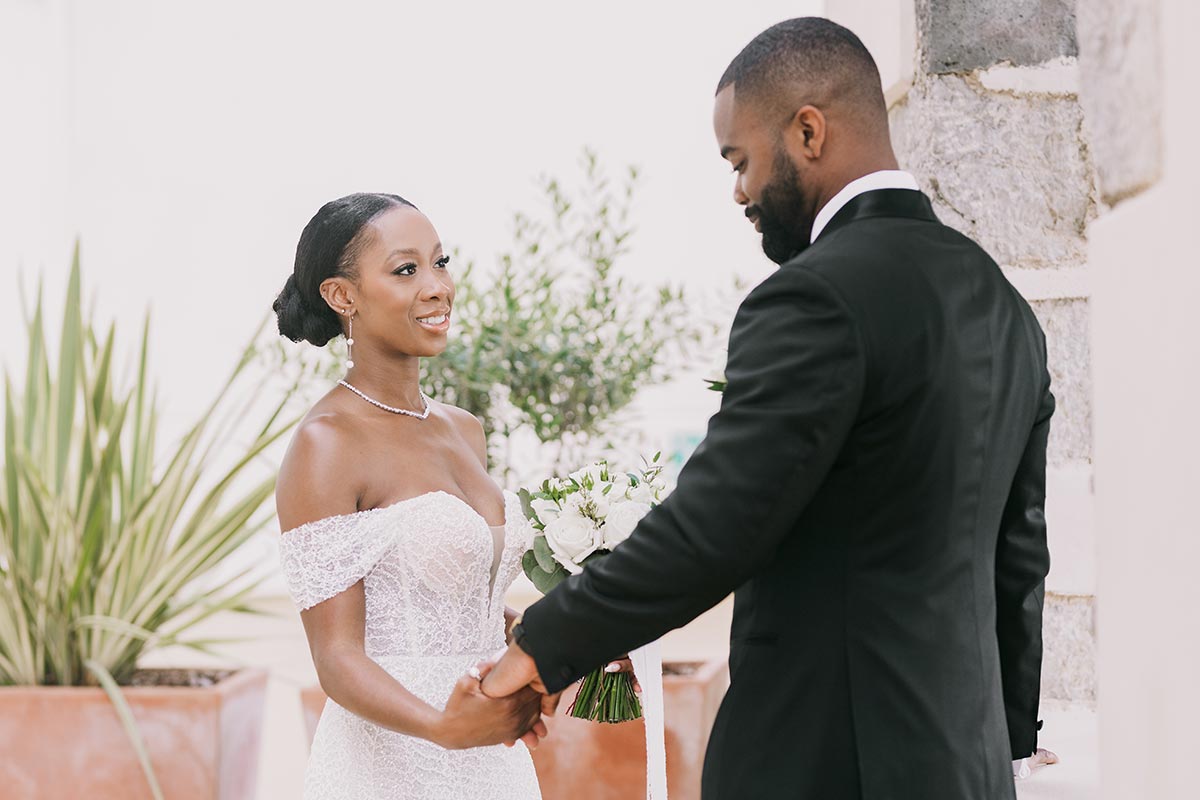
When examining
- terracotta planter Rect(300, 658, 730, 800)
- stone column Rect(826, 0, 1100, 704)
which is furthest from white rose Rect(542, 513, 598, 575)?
terracotta planter Rect(300, 658, 730, 800)

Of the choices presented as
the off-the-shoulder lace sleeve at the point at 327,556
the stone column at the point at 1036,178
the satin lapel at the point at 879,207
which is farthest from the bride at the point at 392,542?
the stone column at the point at 1036,178

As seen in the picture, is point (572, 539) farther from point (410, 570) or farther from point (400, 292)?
point (400, 292)

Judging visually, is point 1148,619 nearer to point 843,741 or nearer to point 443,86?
point 843,741

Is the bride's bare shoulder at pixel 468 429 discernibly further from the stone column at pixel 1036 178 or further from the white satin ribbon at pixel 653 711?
the stone column at pixel 1036 178

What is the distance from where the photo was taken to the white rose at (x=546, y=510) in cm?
231

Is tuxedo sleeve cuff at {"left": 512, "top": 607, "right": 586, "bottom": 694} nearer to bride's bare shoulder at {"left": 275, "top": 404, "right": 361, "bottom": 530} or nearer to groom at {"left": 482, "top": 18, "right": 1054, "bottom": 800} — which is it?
groom at {"left": 482, "top": 18, "right": 1054, "bottom": 800}

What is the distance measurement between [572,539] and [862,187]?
854mm

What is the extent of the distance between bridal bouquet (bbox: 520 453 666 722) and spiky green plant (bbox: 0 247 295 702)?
1.50 metres

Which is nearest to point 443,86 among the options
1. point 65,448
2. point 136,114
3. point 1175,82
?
point 136,114

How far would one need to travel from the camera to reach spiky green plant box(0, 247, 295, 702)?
3.77m

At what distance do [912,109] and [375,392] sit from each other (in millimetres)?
1217

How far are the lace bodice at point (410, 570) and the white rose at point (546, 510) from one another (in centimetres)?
9

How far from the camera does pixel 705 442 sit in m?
1.59

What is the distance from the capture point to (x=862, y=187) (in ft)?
5.60
